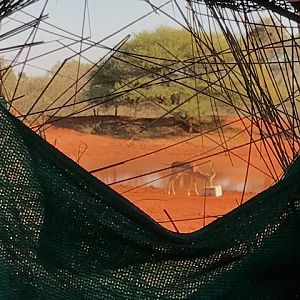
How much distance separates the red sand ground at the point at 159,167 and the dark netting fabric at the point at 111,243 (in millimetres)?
4523

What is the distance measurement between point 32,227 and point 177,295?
191 millimetres

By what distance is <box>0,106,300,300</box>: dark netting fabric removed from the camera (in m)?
0.85

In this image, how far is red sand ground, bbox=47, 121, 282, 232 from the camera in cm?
643

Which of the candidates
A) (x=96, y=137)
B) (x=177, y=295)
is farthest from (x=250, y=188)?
(x=177, y=295)

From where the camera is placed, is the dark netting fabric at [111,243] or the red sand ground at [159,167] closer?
the dark netting fabric at [111,243]

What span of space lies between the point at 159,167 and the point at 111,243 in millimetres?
8704

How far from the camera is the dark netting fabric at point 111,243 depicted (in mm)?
849

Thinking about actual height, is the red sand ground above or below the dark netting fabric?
above

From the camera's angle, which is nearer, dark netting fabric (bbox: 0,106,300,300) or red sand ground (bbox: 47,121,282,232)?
dark netting fabric (bbox: 0,106,300,300)

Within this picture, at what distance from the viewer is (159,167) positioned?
9.56 m

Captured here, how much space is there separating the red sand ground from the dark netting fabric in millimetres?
4523

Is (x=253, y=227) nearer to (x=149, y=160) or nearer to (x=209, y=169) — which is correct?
(x=209, y=169)

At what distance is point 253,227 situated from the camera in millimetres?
846

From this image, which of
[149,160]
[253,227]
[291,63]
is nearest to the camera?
[253,227]
